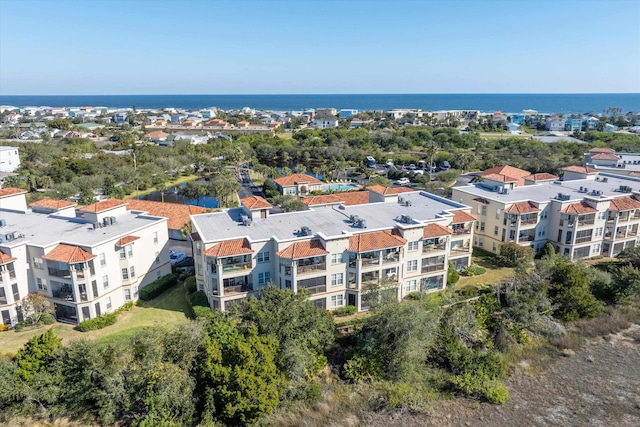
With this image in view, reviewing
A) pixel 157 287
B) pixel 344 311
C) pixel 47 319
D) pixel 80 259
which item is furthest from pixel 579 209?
pixel 47 319

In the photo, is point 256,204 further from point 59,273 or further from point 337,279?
point 59,273

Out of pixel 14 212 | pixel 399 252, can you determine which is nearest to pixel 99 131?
pixel 14 212

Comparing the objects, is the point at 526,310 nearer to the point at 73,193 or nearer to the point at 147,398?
the point at 147,398

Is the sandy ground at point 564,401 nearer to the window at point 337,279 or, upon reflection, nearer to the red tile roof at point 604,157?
the window at point 337,279

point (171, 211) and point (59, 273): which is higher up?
point (59, 273)

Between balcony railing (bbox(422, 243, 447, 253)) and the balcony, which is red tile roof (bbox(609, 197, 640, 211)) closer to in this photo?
balcony railing (bbox(422, 243, 447, 253))

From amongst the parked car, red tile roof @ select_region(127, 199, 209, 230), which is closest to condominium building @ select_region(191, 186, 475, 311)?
the parked car

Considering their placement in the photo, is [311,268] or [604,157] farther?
[604,157]
